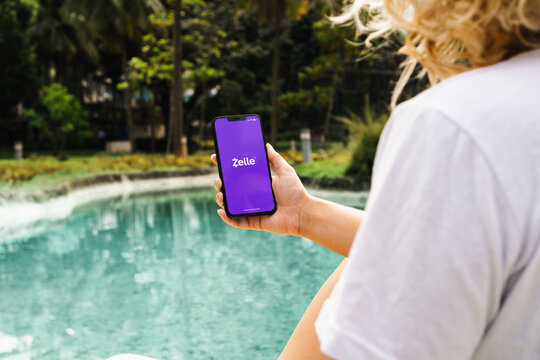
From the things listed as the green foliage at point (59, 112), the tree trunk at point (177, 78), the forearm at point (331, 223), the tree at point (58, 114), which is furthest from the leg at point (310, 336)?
the green foliage at point (59, 112)

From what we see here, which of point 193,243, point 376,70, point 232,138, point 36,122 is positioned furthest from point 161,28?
point 232,138

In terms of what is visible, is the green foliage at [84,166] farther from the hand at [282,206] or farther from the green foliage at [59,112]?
the hand at [282,206]

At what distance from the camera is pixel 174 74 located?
15.8 metres

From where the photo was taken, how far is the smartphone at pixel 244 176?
1392mm

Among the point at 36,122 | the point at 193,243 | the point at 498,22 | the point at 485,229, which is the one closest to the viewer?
the point at 485,229

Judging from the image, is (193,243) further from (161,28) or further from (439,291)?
(161,28)

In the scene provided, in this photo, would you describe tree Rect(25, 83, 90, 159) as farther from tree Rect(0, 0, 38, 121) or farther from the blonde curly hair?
the blonde curly hair

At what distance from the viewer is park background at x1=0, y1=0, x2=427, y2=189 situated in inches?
655

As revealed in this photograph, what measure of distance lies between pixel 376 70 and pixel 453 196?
62.3 ft

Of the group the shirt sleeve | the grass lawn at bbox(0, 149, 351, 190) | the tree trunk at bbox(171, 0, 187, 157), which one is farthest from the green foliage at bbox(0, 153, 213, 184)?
the shirt sleeve

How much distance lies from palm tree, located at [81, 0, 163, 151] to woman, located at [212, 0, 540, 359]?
61.4 ft

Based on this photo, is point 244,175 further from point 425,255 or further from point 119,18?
point 119,18

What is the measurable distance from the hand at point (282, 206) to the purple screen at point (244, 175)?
28 mm

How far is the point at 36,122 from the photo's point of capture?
18.7 meters
